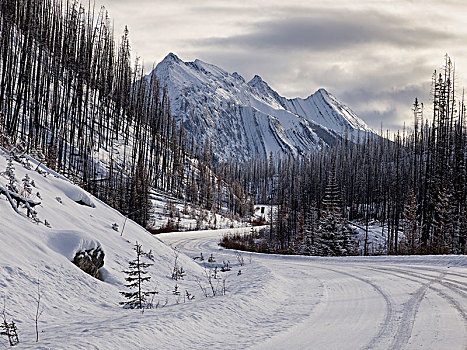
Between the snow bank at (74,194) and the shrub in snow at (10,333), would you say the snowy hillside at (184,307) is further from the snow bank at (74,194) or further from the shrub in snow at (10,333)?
the snow bank at (74,194)

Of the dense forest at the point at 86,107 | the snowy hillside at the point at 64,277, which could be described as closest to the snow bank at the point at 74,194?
the snowy hillside at the point at 64,277

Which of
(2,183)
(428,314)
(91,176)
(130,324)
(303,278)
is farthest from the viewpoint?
(91,176)

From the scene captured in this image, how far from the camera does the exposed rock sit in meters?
6.97

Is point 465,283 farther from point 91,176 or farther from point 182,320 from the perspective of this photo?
point 91,176

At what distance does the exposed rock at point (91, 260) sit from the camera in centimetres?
697

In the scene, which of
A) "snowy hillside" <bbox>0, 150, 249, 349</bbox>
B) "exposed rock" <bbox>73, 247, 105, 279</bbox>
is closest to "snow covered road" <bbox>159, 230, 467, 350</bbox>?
"snowy hillside" <bbox>0, 150, 249, 349</bbox>

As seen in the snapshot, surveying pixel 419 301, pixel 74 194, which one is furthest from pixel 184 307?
pixel 74 194

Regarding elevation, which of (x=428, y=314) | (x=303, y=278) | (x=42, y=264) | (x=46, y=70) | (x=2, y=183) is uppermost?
(x=46, y=70)

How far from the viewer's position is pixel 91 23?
6278 centimetres

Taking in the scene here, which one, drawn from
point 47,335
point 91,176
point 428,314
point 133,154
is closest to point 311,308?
point 428,314

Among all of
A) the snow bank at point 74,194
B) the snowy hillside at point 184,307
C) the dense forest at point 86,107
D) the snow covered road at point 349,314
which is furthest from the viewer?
the dense forest at point 86,107

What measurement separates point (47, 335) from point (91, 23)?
228 ft

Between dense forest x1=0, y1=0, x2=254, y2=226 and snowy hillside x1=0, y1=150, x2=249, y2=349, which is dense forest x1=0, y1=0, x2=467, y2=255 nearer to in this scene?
dense forest x1=0, y1=0, x2=254, y2=226

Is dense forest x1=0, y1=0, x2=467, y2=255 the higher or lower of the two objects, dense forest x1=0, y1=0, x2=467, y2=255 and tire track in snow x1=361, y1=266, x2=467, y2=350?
the higher
